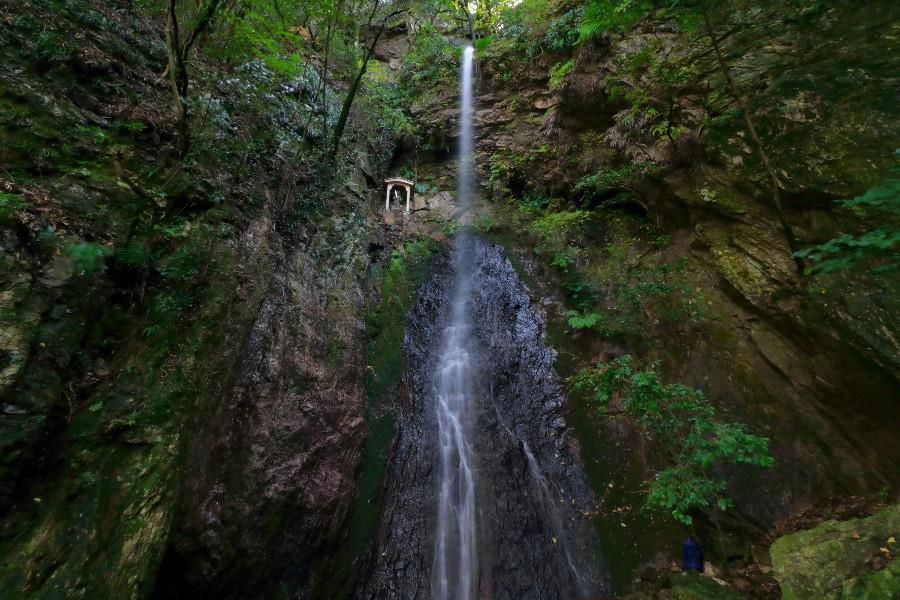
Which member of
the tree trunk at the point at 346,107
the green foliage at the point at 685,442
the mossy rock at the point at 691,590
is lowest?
the mossy rock at the point at 691,590

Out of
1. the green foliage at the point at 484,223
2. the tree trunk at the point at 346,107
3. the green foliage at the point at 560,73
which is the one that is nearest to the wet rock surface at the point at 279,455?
the tree trunk at the point at 346,107

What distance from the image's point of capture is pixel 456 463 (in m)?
6.79

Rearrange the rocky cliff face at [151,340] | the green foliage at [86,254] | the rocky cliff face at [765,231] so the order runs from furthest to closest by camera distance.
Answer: the rocky cliff face at [765,231] → the rocky cliff face at [151,340] → the green foliage at [86,254]

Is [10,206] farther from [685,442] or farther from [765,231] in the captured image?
[765,231]

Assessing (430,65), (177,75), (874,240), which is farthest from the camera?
(430,65)

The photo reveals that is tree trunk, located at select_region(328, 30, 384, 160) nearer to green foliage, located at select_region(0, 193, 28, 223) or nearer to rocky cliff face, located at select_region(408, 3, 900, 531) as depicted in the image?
rocky cliff face, located at select_region(408, 3, 900, 531)

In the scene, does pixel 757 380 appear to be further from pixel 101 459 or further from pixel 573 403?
pixel 101 459

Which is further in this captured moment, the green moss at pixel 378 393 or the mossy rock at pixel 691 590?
the green moss at pixel 378 393

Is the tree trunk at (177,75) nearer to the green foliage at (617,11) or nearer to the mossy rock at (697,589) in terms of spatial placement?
the green foliage at (617,11)

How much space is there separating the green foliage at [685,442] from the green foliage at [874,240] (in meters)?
1.90

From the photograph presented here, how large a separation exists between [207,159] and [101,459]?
173 inches

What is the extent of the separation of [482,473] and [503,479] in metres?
0.39

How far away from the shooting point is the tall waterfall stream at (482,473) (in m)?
5.55

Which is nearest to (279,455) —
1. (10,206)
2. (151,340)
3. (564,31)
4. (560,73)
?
(151,340)
